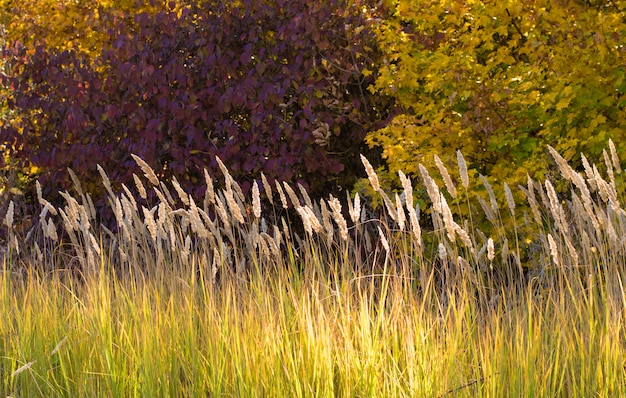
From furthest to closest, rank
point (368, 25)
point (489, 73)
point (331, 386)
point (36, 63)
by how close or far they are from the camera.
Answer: point (36, 63) → point (368, 25) → point (489, 73) → point (331, 386)

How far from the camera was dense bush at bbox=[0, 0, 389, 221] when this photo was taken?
8352 mm

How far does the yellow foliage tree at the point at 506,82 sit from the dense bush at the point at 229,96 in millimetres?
609

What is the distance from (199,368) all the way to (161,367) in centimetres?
14

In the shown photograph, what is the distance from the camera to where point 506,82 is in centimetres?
709

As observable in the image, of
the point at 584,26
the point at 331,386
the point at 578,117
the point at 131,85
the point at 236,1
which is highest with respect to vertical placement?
the point at 236,1

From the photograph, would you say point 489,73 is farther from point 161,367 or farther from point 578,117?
point 161,367

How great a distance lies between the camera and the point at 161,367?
3602 millimetres

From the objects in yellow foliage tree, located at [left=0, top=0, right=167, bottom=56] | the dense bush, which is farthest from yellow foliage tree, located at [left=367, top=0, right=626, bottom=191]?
yellow foliage tree, located at [left=0, top=0, right=167, bottom=56]

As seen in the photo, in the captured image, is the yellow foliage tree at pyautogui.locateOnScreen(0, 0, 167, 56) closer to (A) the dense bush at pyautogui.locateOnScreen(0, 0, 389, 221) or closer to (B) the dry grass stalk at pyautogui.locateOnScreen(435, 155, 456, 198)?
(A) the dense bush at pyautogui.locateOnScreen(0, 0, 389, 221)

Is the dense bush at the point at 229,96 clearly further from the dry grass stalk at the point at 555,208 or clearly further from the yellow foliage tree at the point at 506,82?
the dry grass stalk at the point at 555,208

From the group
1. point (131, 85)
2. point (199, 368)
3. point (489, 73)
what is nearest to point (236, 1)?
point (131, 85)

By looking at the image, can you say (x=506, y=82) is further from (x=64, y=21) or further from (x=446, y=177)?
(x=64, y=21)

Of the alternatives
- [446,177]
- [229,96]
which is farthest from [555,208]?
[229,96]

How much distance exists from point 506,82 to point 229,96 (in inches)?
99.0
